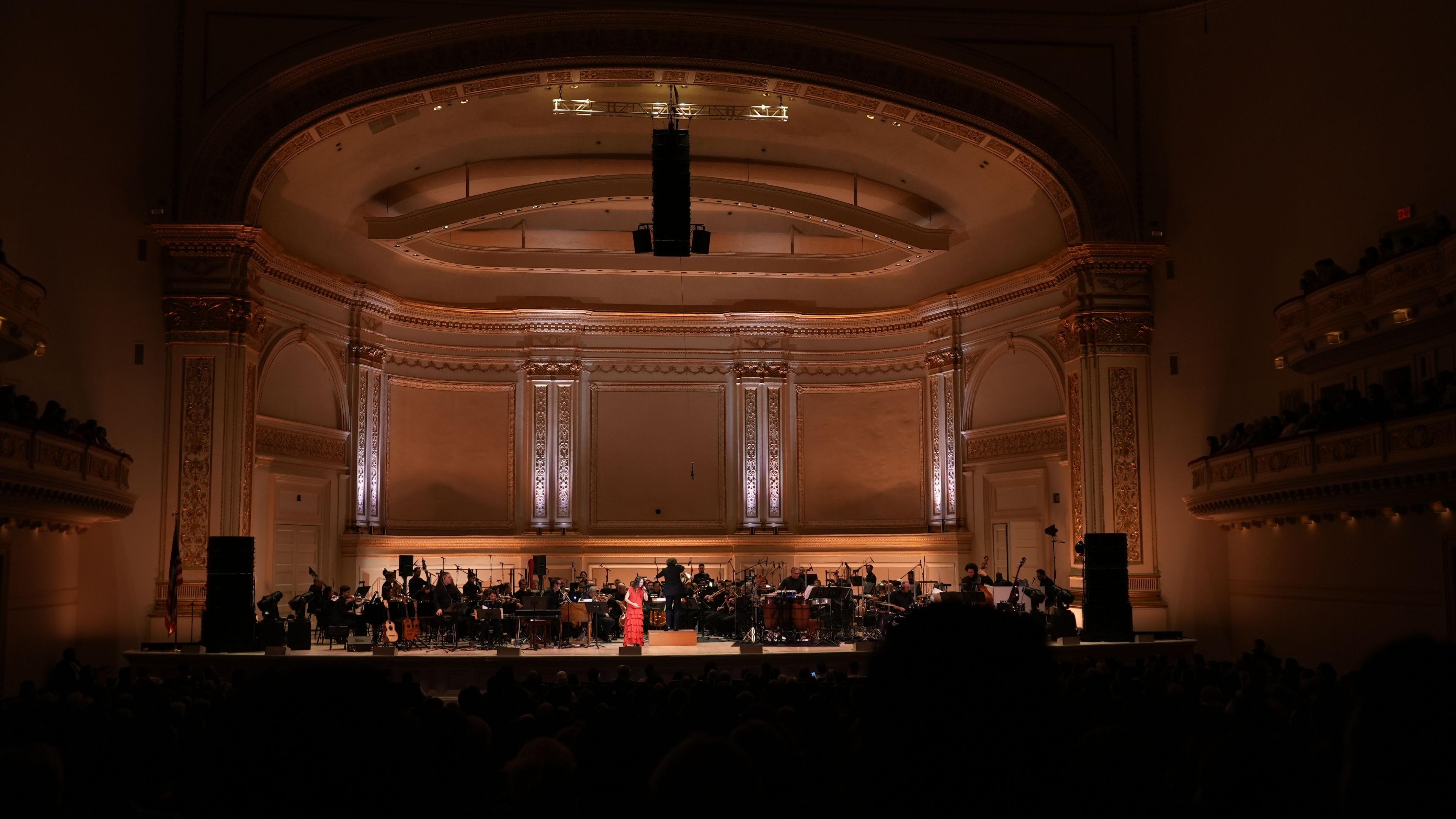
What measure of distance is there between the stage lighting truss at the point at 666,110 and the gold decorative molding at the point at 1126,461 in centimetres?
739

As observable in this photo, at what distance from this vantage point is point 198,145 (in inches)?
699

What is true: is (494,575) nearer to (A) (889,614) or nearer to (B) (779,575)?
(B) (779,575)

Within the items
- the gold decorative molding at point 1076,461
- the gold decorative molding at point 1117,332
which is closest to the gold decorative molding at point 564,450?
the gold decorative molding at point 1076,461

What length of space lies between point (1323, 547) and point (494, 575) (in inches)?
602

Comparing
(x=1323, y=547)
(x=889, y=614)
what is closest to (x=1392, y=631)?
(x=1323, y=547)

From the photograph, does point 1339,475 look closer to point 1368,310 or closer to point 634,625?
point 1368,310

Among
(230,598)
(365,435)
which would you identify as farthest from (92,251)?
(365,435)

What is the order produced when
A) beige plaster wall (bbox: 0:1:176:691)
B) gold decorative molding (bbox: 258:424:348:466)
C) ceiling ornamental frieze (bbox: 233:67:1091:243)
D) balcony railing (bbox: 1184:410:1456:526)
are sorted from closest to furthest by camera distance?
balcony railing (bbox: 1184:410:1456:526) → beige plaster wall (bbox: 0:1:176:691) → ceiling ornamental frieze (bbox: 233:67:1091:243) → gold decorative molding (bbox: 258:424:348:466)

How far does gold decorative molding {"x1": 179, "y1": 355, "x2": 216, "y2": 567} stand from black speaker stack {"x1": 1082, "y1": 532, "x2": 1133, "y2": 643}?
1325cm

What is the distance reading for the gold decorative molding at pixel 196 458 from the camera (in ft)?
57.5

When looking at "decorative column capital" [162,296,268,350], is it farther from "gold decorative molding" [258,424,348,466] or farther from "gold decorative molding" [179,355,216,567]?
"gold decorative molding" [258,424,348,466]

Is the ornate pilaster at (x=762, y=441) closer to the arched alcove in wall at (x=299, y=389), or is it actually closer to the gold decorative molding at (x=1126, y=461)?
the gold decorative molding at (x=1126, y=461)

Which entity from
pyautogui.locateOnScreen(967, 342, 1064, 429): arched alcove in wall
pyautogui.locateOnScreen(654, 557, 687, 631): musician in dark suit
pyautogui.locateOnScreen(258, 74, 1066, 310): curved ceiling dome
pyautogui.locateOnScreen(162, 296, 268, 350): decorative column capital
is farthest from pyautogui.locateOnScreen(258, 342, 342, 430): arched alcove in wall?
pyautogui.locateOnScreen(967, 342, 1064, 429): arched alcove in wall

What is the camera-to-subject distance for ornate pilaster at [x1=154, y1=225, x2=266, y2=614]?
17.6m
